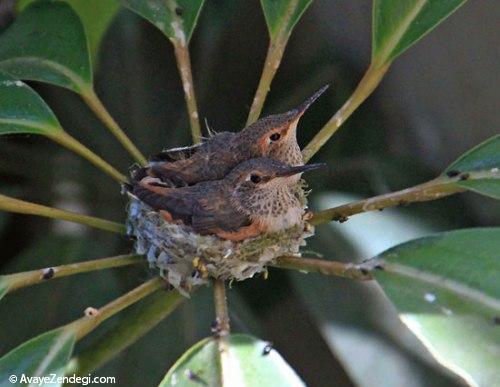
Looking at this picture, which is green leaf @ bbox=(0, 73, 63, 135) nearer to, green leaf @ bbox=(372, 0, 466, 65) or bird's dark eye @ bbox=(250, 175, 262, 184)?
bird's dark eye @ bbox=(250, 175, 262, 184)

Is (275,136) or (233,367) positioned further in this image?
(275,136)

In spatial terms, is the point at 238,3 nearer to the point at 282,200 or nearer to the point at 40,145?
the point at 40,145

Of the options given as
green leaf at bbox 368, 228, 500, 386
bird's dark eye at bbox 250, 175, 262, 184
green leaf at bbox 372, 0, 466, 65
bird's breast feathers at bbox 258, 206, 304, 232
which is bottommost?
green leaf at bbox 368, 228, 500, 386

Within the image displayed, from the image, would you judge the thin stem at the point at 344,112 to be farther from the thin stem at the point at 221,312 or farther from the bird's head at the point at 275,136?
the thin stem at the point at 221,312

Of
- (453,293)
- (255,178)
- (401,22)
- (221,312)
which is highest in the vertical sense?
(401,22)

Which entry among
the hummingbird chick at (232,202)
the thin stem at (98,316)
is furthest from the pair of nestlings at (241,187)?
the thin stem at (98,316)

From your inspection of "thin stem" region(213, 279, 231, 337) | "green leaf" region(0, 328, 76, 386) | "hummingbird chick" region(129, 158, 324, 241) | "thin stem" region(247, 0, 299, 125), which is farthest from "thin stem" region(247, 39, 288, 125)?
"green leaf" region(0, 328, 76, 386)

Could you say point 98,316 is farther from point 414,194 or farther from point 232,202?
point 414,194

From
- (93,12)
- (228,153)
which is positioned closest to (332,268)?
(228,153)
